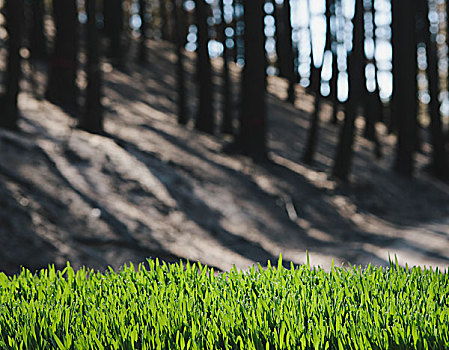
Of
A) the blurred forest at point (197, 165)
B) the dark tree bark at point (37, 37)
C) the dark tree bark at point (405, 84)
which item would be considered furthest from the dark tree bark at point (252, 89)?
the dark tree bark at point (37, 37)

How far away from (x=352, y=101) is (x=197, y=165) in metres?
4.91

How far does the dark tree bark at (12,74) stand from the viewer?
35.4 ft

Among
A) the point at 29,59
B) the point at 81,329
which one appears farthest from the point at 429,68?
the point at 81,329

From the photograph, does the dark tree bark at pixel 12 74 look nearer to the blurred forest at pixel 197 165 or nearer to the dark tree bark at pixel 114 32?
the blurred forest at pixel 197 165

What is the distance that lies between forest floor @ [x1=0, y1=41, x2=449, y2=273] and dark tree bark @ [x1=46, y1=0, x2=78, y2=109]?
42 centimetres

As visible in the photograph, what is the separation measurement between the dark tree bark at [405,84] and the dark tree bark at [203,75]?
6.11m

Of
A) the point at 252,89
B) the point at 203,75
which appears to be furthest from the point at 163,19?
the point at 252,89

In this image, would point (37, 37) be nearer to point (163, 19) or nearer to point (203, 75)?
point (203, 75)

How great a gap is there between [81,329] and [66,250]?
4641mm

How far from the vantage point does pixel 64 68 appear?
14305 mm

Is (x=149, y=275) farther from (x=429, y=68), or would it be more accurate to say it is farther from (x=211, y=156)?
(x=429, y=68)

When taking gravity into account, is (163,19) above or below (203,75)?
below

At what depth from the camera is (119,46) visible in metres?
22.4

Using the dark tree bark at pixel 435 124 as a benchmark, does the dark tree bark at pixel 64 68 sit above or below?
above
